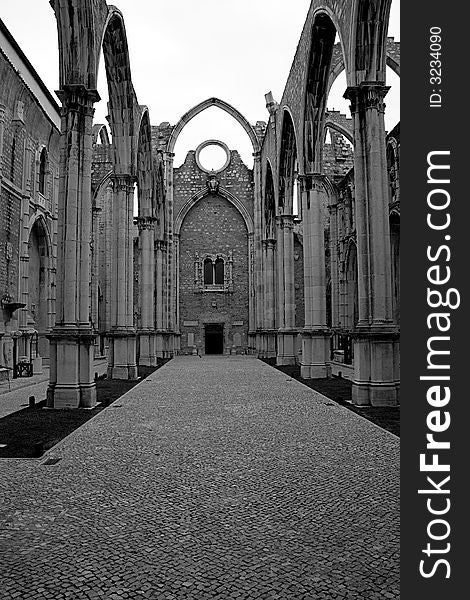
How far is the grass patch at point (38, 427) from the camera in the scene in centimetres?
681

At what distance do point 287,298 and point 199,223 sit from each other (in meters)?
15.6

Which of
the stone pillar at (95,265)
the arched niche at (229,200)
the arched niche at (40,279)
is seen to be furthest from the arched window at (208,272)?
the arched niche at (40,279)

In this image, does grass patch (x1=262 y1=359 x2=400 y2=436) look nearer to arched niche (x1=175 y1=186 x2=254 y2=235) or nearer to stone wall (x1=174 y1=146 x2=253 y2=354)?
stone wall (x1=174 y1=146 x2=253 y2=354)

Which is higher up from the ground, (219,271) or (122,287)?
(219,271)

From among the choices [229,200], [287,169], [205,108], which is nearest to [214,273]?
[229,200]

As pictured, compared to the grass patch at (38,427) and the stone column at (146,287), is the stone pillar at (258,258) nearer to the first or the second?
the stone column at (146,287)

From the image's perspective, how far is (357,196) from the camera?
1118 cm

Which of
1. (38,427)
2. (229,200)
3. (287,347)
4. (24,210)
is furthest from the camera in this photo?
(229,200)

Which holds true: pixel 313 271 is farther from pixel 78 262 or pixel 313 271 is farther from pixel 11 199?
pixel 11 199

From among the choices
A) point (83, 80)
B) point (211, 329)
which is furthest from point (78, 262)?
point (211, 329)

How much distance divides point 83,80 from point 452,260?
1018 centimetres

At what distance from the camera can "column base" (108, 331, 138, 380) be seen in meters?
16.6

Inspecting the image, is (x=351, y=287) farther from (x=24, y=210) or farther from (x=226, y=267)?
(x=24, y=210)

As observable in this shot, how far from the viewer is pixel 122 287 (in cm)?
1702
